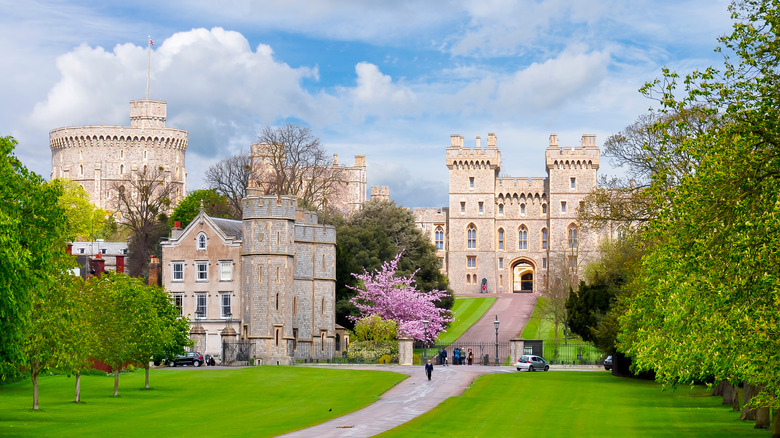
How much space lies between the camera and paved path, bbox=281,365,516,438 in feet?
86.1

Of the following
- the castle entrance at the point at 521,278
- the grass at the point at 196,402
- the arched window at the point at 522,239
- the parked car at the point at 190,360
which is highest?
the arched window at the point at 522,239

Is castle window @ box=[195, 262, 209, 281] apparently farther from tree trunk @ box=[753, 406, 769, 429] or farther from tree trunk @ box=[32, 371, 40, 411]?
tree trunk @ box=[753, 406, 769, 429]

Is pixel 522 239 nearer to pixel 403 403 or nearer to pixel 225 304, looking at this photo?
pixel 225 304

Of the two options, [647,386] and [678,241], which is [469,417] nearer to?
[678,241]

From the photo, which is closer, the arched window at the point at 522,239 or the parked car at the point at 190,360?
the parked car at the point at 190,360

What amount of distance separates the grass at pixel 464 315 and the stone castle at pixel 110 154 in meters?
49.2

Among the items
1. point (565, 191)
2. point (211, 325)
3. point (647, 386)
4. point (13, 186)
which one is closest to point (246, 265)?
point (211, 325)

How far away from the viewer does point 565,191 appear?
347 feet

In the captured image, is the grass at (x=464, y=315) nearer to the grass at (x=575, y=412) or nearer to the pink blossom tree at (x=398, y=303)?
the pink blossom tree at (x=398, y=303)

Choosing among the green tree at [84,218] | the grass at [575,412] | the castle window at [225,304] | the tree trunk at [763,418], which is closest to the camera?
the tree trunk at [763,418]

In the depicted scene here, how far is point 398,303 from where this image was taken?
65625 millimetres

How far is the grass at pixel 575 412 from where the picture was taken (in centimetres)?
2548

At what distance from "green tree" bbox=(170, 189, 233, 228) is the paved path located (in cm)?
3045

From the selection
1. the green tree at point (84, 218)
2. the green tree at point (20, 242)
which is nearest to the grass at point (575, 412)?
the green tree at point (20, 242)
